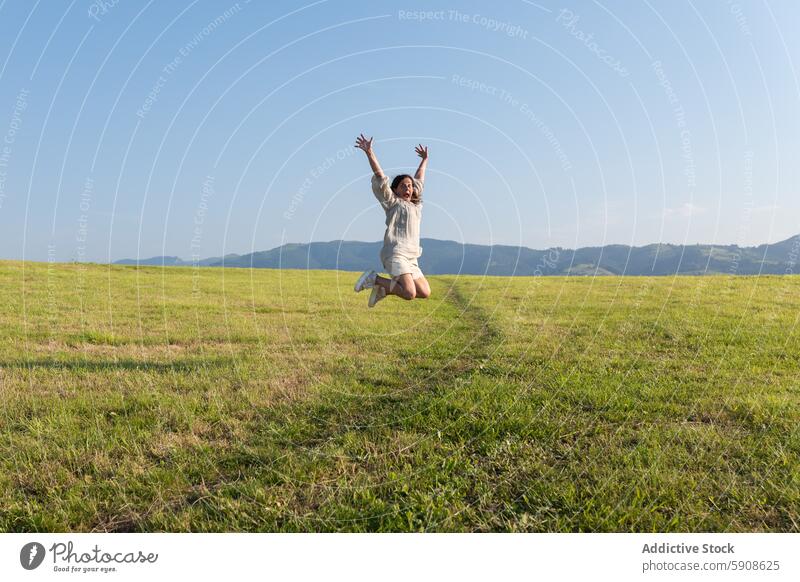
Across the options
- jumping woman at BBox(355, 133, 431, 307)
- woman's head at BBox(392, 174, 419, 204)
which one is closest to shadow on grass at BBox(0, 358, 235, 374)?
jumping woman at BBox(355, 133, 431, 307)

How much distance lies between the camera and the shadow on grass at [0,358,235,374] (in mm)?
12414

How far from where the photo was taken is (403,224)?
11.7 metres

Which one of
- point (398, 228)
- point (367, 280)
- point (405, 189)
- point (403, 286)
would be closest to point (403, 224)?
point (398, 228)

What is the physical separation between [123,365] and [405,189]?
7898mm

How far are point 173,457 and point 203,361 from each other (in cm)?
632

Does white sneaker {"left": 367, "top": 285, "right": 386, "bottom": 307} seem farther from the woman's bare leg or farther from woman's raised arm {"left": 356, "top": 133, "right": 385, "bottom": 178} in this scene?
woman's raised arm {"left": 356, "top": 133, "right": 385, "bottom": 178}

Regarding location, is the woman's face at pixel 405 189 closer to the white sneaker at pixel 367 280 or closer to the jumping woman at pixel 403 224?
the jumping woman at pixel 403 224

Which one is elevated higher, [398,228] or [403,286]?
[398,228]
